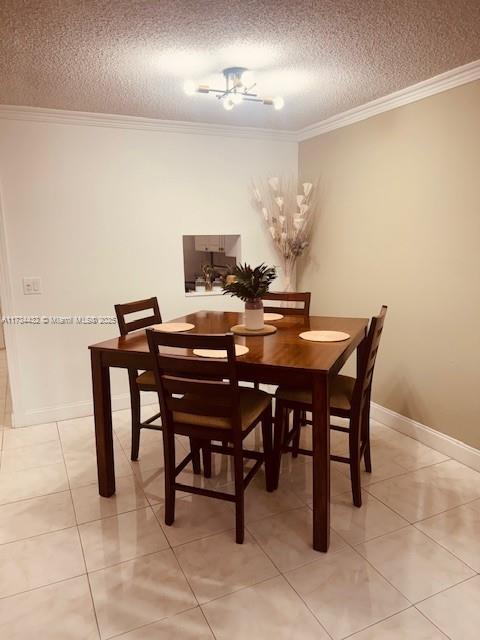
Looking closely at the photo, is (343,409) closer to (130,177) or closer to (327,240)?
(327,240)

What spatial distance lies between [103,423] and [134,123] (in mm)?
2232

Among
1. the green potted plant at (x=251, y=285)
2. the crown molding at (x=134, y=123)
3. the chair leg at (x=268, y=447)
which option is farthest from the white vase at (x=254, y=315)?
the crown molding at (x=134, y=123)

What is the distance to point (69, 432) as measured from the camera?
10.3 feet

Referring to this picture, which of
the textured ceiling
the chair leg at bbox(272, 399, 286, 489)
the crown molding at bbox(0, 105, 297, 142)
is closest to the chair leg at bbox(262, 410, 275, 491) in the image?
the chair leg at bbox(272, 399, 286, 489)

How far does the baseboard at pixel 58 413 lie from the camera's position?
3246 millimetres

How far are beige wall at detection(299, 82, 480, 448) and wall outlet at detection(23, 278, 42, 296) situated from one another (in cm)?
228

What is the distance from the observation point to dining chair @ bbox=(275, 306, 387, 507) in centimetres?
210

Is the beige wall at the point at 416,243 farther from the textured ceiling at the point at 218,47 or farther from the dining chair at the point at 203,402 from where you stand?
the dining chair at the point at 203,402

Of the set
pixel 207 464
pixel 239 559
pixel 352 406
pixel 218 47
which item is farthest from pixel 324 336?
pixel 218 47

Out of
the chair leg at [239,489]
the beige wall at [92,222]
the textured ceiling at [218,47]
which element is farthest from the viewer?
the beige wall at [92,222]

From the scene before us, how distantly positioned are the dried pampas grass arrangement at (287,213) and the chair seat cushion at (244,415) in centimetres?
178

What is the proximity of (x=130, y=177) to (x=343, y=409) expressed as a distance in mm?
2345

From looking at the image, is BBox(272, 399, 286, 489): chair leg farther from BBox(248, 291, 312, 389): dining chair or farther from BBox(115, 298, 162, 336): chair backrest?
BBox(115, 298, 162, 336): chair backrest

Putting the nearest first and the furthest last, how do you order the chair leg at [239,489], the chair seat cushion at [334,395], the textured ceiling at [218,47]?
the textured ceiling at [218,47] < the chair leg at [239,489] < the chair seat cushion at [334,395]
